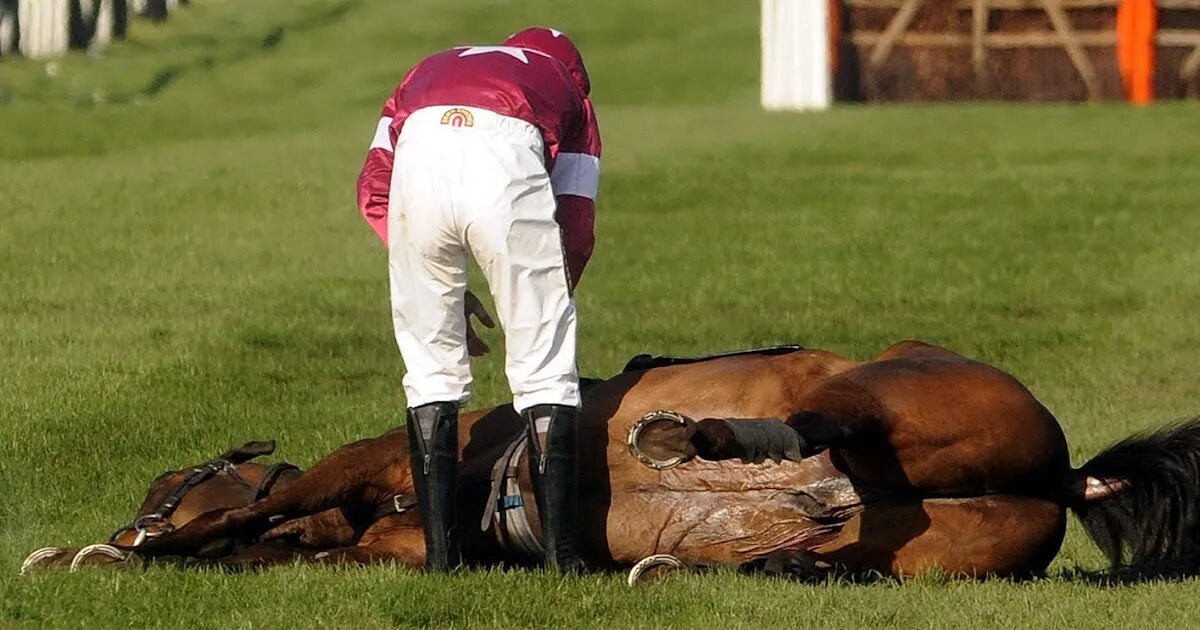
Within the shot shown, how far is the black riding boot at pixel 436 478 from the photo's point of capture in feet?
19.5

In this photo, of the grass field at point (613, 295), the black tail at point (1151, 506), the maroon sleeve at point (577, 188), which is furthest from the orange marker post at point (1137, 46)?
the maroon sleeve at point (577, 188)

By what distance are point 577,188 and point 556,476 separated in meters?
0.90

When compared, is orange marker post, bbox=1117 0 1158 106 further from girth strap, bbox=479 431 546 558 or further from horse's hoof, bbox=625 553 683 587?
horse's hoof, bbox=625 553 683 587

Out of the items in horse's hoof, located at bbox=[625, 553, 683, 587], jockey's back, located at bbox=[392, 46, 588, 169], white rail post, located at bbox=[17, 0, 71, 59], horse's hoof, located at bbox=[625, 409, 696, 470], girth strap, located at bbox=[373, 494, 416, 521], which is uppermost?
white rail post, located at bbox=[17, 0, 71, 59]

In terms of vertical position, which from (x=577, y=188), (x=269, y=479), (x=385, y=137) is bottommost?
(x=269, y=479)

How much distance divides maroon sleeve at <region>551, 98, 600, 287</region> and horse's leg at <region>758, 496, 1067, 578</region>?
1.15 metres

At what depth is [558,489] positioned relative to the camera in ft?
19.3

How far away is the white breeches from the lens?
18.9ft

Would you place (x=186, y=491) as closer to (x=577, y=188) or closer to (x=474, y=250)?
(x=474, y=250)

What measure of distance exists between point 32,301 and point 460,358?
6316 millimetres

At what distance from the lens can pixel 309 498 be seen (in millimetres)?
6172

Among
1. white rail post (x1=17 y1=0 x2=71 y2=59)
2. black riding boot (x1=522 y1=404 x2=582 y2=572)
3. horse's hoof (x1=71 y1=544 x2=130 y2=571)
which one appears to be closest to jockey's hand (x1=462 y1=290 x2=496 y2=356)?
black riding boot (x1=522 y1=404 x2=582 y2=572)

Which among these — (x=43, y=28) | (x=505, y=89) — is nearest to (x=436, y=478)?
(x=505, y=89)

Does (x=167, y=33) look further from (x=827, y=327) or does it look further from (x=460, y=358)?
(x=460, y=358)
